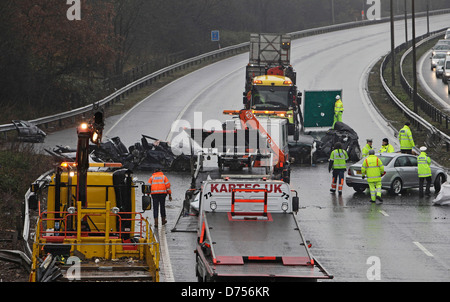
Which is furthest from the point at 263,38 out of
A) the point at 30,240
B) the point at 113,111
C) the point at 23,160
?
the point at 30,240

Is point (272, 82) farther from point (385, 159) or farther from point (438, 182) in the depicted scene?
point (438, 182)

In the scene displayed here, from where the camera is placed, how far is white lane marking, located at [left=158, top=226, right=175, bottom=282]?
54.6 feet

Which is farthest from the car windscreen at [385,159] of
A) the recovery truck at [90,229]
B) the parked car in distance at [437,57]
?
the parked car in distance at [437,57]

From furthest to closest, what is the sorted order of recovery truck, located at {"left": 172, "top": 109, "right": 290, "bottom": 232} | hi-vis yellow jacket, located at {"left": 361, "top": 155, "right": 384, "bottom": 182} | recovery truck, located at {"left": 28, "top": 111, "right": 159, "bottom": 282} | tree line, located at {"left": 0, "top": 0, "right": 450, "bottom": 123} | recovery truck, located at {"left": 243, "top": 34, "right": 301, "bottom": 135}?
tree line, located at {"left": 0, "top": 0, "right": 450, "bottom": 123} → recovery truck, located at {"left": 243, "top": 34, "right": 301, "bottom": 135} → hi-vis yellow jacket, located at {"left": 361, "top": 155, "right": 384, "bottom": 182} → recovery truck, located at {"left": 172, "top": 109, "right": 290, "bottom": 232} → recovery truck, located at {"left": 28, "top": 111, "right": 159, "bottom": 282}

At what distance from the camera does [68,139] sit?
118 feet

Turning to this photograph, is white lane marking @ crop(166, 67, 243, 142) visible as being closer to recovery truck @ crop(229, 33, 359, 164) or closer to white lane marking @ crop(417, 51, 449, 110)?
recovery truck @ crop(229, 33, 359, 164)

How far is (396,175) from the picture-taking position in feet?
90.3

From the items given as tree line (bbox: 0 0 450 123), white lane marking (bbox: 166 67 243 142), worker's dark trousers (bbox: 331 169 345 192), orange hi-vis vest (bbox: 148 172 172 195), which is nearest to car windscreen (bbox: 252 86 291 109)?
white lane marking (bbox: 166 67 243 142)

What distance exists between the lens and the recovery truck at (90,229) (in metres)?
13.4

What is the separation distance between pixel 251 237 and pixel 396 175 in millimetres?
13469

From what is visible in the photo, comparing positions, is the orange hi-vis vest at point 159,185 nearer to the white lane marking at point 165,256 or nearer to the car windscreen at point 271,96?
the white lane marking at point 165,256

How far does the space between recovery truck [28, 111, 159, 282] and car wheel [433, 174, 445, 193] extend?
1397 centimetres
